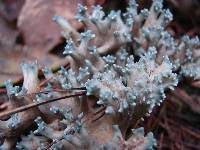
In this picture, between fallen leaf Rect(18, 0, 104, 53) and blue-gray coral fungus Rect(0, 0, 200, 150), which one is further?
fallen leaf Rect(18, 0, 104, 53)

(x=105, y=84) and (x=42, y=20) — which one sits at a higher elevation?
(x=42, y=20)

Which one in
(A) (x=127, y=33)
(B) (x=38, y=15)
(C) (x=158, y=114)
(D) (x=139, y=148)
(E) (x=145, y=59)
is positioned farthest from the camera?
(B) (x=38, y=15)

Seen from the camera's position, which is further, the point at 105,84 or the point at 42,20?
the point at 42,20

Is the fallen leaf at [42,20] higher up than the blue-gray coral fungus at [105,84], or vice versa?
the fallen leaf at [42,20]

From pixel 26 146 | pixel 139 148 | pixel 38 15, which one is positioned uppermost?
pixel 38 15

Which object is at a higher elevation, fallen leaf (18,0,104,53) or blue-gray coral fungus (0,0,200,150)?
fallen leaf (18,0,104,53)

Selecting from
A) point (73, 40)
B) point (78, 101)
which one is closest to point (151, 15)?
point (73, 40)

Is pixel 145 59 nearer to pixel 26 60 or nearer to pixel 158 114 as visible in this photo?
pixel 158 114

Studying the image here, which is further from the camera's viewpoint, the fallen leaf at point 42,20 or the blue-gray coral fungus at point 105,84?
the fallen leaf at point 42,20
